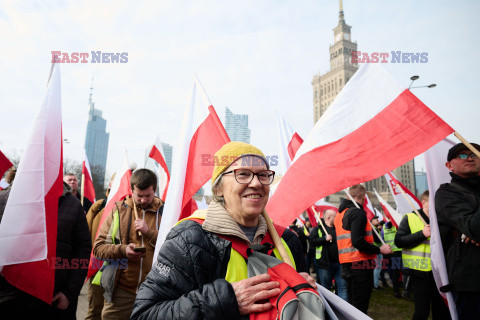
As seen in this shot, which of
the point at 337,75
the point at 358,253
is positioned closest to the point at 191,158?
the point at 358,253

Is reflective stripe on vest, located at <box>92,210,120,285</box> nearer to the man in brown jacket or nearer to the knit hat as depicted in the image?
the man in brown jacket

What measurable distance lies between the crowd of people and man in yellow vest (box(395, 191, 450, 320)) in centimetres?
1

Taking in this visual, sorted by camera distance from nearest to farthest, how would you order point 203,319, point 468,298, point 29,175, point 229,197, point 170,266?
1. point 203,319
2. point 170,266
3. point 229,197
4. point 468,298
5. point 29,175

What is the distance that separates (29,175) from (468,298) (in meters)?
4.12

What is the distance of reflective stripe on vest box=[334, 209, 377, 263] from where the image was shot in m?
5.07

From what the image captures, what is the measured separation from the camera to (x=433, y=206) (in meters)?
3.25

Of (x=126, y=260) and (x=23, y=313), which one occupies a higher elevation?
(x=126, y=260)

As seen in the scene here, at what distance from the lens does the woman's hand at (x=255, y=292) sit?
149 cm

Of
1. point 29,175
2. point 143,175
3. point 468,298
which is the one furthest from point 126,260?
point 468,298

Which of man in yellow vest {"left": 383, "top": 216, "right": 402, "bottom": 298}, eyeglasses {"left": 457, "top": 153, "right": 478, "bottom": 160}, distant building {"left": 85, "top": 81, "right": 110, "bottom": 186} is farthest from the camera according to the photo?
distant building {"left": 85, "top": 81, "right": 110, "bottom": 186}

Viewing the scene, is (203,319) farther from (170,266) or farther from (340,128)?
(340,128)

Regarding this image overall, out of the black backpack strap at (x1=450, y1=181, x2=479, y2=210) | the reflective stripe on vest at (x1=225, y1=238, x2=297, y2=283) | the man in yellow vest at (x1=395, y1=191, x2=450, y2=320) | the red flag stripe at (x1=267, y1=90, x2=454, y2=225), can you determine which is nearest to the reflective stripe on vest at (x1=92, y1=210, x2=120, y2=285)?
the red flag stripe at (x1=267, y1=90, x2=454, y2=225)

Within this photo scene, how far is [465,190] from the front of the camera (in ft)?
9.60

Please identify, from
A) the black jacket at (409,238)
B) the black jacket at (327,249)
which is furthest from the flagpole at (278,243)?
the black jacket at (327,249)
